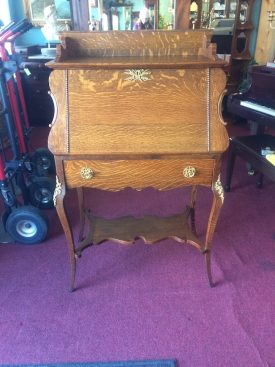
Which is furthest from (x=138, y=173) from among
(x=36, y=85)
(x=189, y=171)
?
(x=36, y=85)

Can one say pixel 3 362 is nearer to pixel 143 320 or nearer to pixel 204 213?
pixel 143 320

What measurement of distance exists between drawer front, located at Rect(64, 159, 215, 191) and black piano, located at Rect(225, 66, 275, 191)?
0.91 metres

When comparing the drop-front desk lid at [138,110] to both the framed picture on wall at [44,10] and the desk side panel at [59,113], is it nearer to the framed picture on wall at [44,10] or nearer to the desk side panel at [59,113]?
the desk side panel at [59,113]

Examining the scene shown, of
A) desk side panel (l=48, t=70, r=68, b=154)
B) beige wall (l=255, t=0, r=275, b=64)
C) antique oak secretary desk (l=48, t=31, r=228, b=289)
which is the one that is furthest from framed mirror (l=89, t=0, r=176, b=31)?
beige wall (l=255, t=0, r=275, b=64)

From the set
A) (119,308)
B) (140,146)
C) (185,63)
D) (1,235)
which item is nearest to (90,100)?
(140,146)

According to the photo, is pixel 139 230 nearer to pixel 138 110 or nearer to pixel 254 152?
pixel 138 110

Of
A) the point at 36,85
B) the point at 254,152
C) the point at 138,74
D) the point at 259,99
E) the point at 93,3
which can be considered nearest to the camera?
the point at 138,74

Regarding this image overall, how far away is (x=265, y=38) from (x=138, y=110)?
12.0ft

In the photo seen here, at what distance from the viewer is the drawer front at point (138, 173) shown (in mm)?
1334

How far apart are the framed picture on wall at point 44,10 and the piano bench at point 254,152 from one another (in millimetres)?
2296

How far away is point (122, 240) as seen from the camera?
1710mm

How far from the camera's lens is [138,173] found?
1.36 metres

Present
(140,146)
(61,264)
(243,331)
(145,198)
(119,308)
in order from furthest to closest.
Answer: (145,198)
(61,264)
(119,308)
(243,331)
(140,146)

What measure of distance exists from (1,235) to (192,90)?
1587 mm
